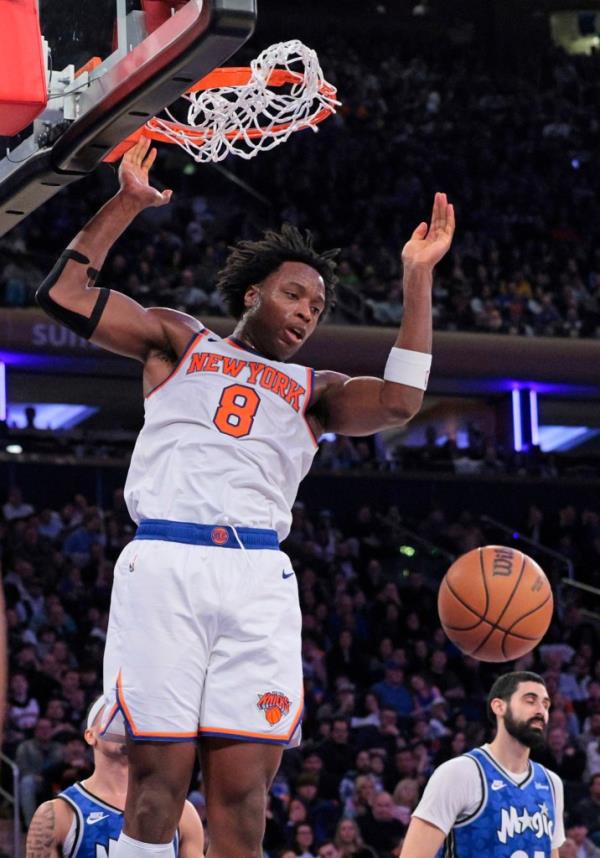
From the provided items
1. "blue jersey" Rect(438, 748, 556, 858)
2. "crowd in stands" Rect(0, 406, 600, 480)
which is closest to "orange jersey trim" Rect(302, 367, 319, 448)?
"blue jersey" Rect(438, 748, 556, 858)

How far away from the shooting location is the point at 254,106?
14.4 ft

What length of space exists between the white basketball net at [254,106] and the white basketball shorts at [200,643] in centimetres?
137

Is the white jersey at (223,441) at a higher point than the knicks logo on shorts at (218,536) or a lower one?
higher

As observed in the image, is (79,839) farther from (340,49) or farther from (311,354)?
(340,49)

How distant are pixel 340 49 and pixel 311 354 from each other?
7937mm

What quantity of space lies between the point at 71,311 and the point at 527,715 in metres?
3.32

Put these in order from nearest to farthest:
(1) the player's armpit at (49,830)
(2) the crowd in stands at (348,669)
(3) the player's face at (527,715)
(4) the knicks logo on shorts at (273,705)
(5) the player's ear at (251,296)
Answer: (4) the knicks logo on shorts at (273,705)
(5) the player's ear at (251,296)
(1) the player's armpit at (49,830)
(3) the player's face at (527,715)
(2) the crowd in stands at (348,669)

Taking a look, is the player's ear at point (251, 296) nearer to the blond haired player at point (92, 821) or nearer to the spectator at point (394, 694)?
the blond haired player at point (92, 821)

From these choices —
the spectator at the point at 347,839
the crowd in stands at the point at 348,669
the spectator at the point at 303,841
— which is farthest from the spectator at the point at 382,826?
the spectator at the point at 303,841

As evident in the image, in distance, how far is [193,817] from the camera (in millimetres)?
4828

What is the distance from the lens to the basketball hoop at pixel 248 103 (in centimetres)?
426

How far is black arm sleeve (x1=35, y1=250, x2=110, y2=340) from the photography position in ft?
11.9

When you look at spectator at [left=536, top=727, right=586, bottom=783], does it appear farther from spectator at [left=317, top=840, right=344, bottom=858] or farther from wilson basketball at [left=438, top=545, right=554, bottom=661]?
wilson basketball at [left=438, top=545, right=554, bottom=661]

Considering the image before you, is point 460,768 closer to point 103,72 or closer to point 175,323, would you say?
point 175,323
